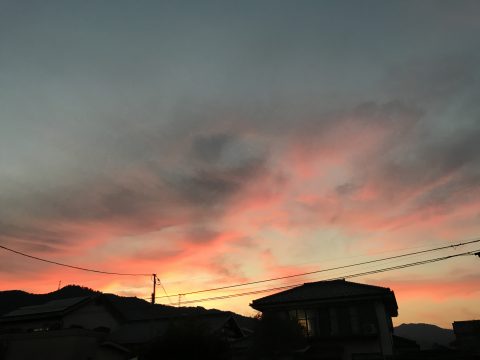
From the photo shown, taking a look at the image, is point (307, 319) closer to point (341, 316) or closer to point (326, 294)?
point (326, 294)

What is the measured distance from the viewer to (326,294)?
34625 mm

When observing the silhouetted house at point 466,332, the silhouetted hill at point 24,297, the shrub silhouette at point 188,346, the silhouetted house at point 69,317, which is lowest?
the shrub silhouette at point 188,346

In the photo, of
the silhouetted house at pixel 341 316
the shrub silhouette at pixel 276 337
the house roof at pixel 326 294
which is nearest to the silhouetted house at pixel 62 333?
the shrub silhouette at pixel 276 337

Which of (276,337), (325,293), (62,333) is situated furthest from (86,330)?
(325,293)

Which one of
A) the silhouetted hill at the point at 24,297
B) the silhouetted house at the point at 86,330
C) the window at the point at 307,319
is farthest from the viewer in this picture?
the silhouetted hill at the point at 24,297

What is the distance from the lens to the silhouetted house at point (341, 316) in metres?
31.0

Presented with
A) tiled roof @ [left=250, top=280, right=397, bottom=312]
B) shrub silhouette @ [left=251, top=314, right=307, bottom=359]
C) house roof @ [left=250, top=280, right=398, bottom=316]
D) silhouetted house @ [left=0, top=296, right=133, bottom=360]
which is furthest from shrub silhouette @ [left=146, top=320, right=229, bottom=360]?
silhouetted house @ [left=0, top=296, right=133, bottom=360]

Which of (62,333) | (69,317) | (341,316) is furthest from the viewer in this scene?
(69,317)

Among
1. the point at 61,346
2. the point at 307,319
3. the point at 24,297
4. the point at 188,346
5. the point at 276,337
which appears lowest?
the point at 188,346

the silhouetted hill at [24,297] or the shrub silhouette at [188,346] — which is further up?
the silhouetted hill at [24,297]

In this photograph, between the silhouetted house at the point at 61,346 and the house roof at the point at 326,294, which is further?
the silhouetted house at the point at 61,346

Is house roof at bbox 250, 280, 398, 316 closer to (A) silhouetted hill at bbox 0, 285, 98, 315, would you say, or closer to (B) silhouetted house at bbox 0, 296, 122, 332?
(B) silhouetted house at bbox 0, 296, 122, 332

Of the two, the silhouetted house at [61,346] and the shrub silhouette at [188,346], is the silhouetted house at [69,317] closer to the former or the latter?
the silhouetted house at [61,346]

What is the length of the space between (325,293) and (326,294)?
0.31 m
